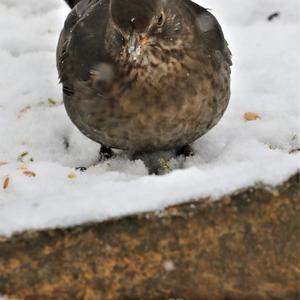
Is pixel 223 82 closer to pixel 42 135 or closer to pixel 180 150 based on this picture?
pixel 180 150

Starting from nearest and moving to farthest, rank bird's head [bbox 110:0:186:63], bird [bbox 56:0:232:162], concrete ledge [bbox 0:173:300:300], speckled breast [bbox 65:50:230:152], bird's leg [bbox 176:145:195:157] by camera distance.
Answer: concrete ledge [bbox 0:173:300:300]
bird's head [bbox 110:0:186:63]
bird [bbox 56:0:232:162]
speckled breast [bbox 65:50:230:152]
bird's leg [bbox 176:145:195:157]

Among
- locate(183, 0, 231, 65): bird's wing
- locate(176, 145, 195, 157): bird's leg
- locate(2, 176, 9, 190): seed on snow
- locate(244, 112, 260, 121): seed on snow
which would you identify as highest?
locate(183, 0, 231, 65): bird's wing

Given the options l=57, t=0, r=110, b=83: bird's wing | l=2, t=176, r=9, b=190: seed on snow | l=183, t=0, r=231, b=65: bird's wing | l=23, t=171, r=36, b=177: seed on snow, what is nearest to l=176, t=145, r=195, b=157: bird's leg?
l=183, t=0, r=231, b=65: bird's wing

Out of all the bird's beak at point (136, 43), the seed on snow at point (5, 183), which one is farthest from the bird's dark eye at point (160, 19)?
the seed on snow at point (5, 183)

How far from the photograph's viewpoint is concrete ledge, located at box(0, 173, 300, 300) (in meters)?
3.31

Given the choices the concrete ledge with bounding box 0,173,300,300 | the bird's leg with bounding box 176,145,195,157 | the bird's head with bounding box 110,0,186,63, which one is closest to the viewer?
the concrete ledge with bounding box 0,173,300,300

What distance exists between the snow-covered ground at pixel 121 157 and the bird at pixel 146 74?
9.4 inches

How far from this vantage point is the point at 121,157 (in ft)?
15.2

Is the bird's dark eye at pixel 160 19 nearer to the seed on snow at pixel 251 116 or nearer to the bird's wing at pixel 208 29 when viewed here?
the bird's wing at pixel 208 29

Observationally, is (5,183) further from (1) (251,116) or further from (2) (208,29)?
(1) (251,116)

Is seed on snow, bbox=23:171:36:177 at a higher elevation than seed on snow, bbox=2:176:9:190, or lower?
higher

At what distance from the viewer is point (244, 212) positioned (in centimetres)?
331

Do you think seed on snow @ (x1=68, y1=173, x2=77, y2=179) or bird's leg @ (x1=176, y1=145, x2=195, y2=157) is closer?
seed on snow @ (x1=68, y1=173, x2=77, y2=179)

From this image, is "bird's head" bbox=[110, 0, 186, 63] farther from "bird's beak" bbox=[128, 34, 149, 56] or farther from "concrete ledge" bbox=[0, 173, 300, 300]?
"concrete ledge" bbox=[0, 173, 300, 300]
